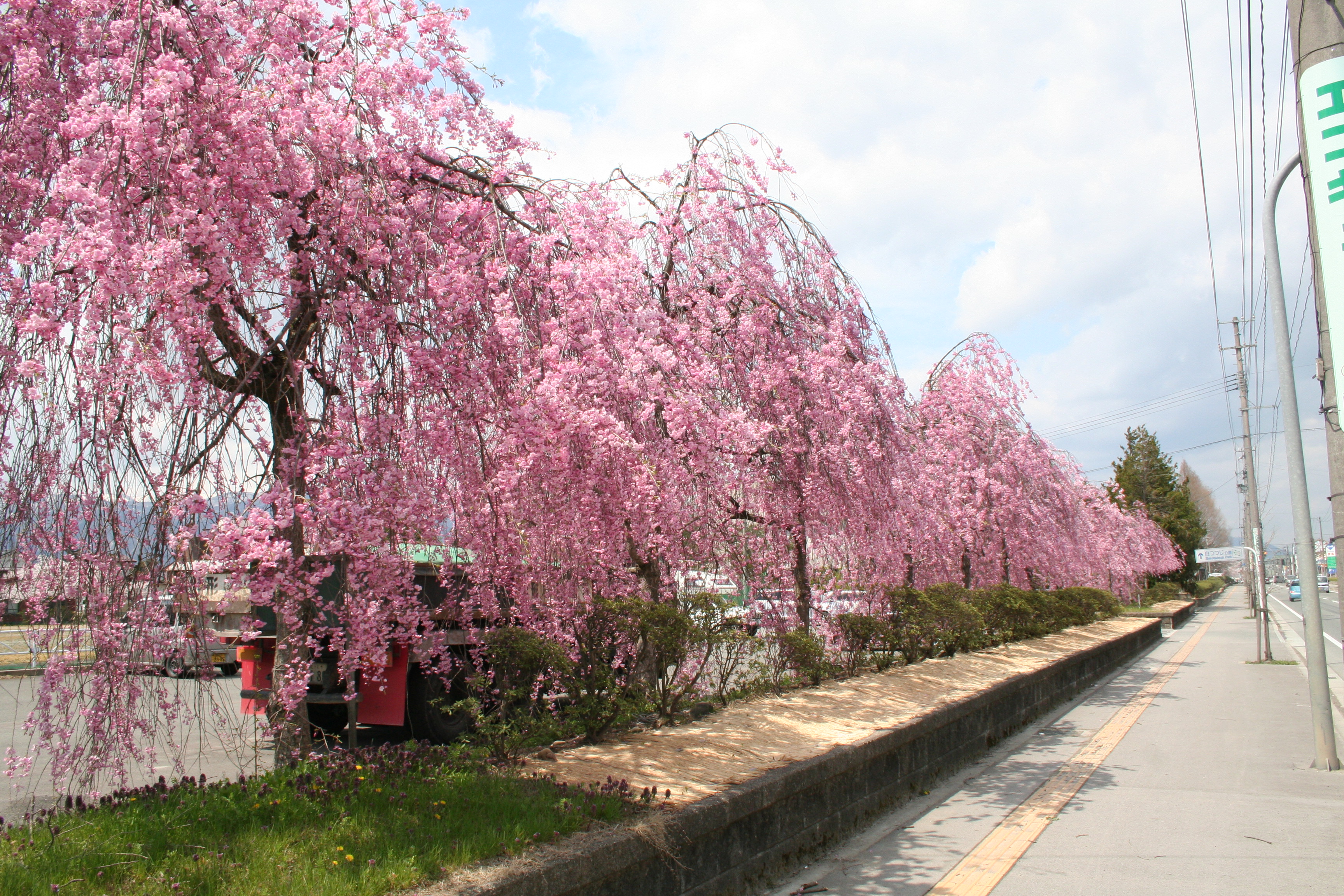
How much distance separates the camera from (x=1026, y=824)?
21.1 feet

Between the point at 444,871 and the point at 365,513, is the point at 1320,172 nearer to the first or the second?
the point at 365,513

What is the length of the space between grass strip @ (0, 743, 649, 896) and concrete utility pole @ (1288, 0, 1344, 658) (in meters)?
4.75

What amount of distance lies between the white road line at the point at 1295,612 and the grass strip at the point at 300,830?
843 cm

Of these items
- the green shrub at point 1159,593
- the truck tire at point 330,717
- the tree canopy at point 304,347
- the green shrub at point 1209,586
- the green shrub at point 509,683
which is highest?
the tree canopy at point 304,347

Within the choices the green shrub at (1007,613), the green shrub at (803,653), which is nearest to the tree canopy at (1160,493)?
the green shrub at (1007,613)

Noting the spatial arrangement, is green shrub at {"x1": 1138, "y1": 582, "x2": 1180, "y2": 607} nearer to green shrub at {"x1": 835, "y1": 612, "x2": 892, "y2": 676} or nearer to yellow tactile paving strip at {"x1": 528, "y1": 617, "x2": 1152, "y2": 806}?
green shrub at {"x1": 835, "y1": 612, "x2": 892, "y2": 676}

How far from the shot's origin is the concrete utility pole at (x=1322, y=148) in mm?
4676

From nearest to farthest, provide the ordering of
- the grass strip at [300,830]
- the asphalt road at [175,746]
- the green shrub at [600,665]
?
the grass strip at [300,830]
the asphalt road at [175,746]
the green shrub at [600,665]

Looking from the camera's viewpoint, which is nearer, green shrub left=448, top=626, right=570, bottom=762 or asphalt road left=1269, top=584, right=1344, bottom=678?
green shrub left=448, top=626, right=570, bottom=762

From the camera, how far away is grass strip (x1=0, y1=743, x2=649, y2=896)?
3277 mm

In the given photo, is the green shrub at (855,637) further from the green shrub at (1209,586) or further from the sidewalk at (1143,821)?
the green shrub at (1209,586)

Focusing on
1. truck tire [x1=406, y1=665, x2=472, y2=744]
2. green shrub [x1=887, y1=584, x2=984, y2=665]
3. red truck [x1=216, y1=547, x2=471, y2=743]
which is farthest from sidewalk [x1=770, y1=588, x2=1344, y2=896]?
truck tire [x1=406, y1=665, x2=472, y2=744]

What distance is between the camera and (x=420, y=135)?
16.0ft

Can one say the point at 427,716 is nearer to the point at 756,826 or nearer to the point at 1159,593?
the point at 756,826
